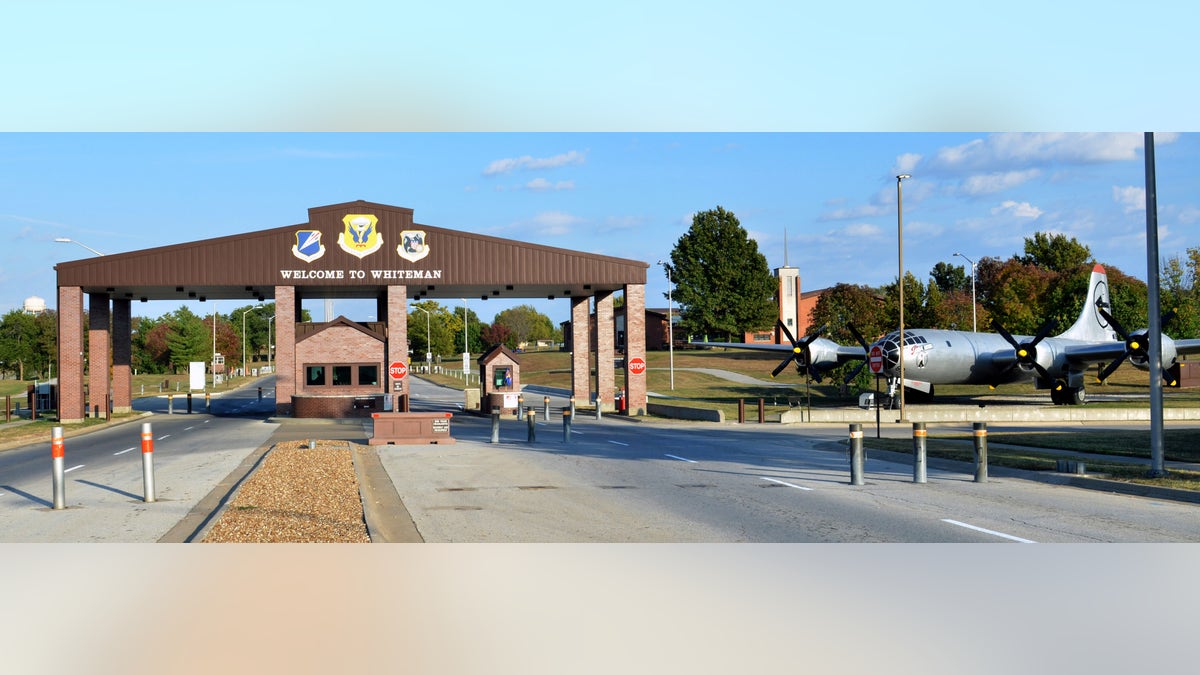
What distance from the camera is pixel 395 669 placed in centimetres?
671

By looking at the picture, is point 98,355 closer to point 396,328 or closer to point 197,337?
point 396,328

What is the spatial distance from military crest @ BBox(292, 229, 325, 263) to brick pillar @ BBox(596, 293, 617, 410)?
14.1m

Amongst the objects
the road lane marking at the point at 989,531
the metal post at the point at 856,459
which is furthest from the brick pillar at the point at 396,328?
the road lane marking at the point at 989,531

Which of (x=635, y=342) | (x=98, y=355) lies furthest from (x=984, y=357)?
(x=98, y=355)

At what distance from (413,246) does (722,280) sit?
6812 cm

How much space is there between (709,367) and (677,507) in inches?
3260

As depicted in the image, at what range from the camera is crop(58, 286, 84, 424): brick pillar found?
4638 cm

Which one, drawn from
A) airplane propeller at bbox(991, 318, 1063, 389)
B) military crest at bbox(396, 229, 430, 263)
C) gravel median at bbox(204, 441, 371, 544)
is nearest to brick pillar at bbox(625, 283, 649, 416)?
military crest at bbox(396, 229, 430, 263)

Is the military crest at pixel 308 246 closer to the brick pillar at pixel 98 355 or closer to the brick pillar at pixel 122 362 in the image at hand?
the brick pillar at pixel 98 355

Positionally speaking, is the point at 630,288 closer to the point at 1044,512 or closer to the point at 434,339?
the point at 1044,512

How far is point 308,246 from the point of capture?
1929 inches

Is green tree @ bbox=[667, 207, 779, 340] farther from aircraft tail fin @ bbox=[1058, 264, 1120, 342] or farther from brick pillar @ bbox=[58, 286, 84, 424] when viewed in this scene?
brick pillar @ bbox=[58, 286, 84, 424]

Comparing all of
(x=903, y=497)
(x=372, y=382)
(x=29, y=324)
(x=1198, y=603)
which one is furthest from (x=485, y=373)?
(x=29, y=324)

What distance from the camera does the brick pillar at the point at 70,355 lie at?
46.4 m
